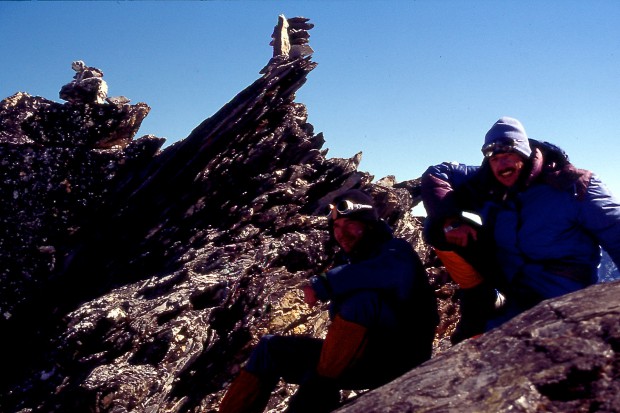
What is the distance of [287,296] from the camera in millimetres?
9578

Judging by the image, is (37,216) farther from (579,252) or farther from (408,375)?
(579,252)

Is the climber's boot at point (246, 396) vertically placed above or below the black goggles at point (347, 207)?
below

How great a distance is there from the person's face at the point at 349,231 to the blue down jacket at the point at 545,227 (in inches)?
41.7

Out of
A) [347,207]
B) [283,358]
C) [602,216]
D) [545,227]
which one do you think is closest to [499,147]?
[545,227]

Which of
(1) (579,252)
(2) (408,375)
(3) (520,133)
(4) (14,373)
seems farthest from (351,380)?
(4) (14,373)

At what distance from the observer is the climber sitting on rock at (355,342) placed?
17.8ft

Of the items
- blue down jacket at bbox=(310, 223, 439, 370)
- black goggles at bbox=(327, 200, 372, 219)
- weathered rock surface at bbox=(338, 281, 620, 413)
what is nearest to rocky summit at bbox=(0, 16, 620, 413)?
weathered rock surface at bbox=(338, 281, 620, 413)

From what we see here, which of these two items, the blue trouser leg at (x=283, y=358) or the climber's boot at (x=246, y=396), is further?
the blue trouser leg at (x=283, y=358)

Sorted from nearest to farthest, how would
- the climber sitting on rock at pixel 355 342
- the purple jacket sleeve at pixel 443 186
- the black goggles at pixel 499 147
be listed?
the climber sitting on rock at pixel 355 342
the black goggles at pixel 499 147
the purple jacket sleeve at pixel 443 186

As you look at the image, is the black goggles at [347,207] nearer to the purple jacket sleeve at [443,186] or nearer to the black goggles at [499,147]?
the purple jacket sleeve at [443,186]

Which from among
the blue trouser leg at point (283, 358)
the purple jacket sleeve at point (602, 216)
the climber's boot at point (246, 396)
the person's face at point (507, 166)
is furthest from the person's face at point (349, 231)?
the purple jacket sleeve at point (602, 216)

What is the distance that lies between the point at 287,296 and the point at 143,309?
9.71 feet

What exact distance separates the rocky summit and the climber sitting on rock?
0.84 m

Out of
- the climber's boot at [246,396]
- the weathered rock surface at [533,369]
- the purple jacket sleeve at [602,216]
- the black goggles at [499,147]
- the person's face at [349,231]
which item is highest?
the black goggles at [499,147]
